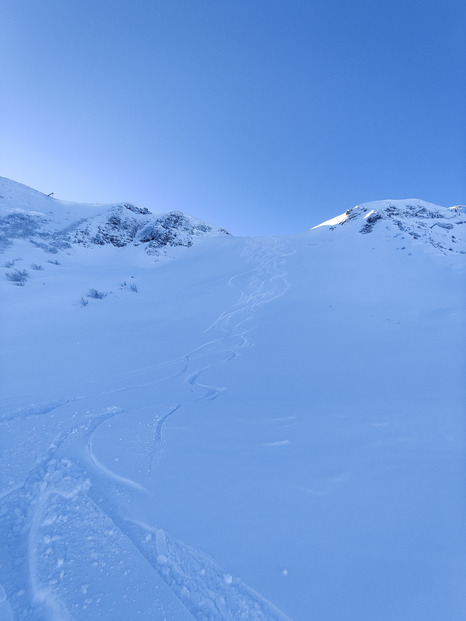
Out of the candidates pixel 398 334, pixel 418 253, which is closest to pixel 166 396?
pixel 398 334

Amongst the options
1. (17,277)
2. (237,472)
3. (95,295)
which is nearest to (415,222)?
(95,295)

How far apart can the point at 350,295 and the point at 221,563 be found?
7120mm

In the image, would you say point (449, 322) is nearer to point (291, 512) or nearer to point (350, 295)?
point (350, 295)

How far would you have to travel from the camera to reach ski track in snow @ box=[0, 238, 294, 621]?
47.6 inches

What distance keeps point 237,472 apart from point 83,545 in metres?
1.00

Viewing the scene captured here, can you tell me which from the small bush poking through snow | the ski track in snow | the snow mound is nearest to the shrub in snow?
the small bush poking through snow

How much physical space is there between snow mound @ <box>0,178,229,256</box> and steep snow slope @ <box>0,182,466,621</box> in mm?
14232

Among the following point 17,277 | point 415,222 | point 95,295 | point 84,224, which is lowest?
point 17,277

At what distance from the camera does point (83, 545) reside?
1.48 m

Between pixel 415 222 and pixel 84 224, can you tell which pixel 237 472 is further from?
pixel 84 224

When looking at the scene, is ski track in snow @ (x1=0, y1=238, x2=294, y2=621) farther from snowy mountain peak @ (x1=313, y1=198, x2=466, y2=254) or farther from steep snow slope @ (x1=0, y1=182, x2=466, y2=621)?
snowy mountain peak @ (x1=313, y1=198, x2=466, y2=254)

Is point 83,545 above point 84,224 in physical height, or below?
below

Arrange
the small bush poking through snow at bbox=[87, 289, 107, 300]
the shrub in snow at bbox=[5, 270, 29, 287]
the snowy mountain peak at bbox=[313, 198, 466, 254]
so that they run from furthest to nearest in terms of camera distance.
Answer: the snowy mountain peak at bbox=[313, 198, 466, 254] < the shrub in snow at bbox=[5, 270, 29, 287] < the small bush poking through snow at bbox=[87, 289, 107, 300]

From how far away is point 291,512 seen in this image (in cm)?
158
